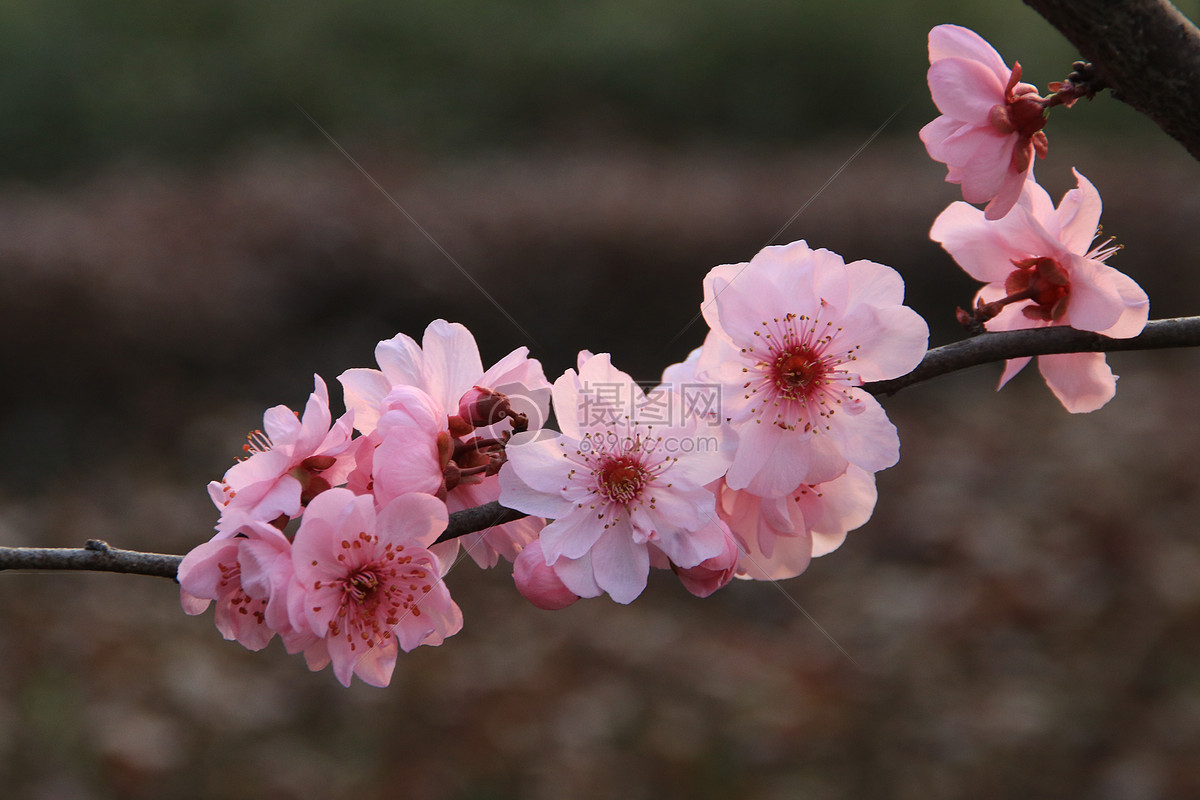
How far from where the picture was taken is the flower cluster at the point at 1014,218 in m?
0.85

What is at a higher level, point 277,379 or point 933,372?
point 277,379

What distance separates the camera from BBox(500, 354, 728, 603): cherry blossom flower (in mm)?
823

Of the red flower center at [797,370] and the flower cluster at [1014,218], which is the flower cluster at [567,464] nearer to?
the red flower center at [797,370]

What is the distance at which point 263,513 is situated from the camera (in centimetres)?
80

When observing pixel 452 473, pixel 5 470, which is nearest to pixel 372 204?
pixel 5 470

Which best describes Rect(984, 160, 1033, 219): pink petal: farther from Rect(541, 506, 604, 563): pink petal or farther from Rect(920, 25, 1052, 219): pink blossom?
Rect(541, 506, 604, 563): pink petal

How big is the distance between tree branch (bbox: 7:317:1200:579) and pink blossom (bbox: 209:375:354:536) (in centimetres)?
7

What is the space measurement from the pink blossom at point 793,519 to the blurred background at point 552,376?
173 centimetres

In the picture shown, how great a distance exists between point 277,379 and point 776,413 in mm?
3840

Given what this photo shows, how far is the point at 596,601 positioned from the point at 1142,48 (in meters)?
2.85

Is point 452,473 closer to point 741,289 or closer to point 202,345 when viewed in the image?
point 741,289

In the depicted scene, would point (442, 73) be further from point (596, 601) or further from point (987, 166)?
point (987, 166)

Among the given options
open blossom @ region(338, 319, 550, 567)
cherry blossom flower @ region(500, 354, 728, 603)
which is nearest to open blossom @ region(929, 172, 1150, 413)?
cherry blossom flower @ region(500, 354, 728, 603)

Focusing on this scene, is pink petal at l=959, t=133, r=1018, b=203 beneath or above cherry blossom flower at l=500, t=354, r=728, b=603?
above
